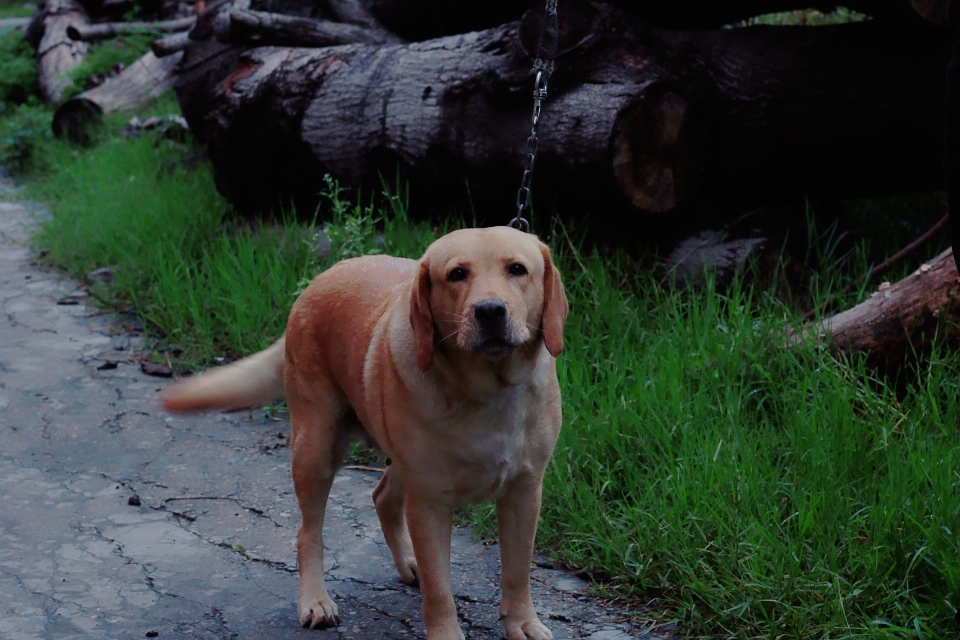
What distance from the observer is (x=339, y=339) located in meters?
3.02

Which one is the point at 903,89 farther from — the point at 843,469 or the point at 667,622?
the point at 667,622

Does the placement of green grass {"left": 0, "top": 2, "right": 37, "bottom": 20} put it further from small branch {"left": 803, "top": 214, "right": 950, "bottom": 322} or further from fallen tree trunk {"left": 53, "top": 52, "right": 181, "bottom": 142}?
small branch {"left": 803, "top": 214, "right": 950, "bottom": 322}

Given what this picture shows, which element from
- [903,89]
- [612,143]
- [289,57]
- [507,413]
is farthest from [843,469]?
[289,57]

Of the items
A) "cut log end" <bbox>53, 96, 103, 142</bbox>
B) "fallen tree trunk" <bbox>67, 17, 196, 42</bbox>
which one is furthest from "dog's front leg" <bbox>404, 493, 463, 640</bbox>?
"fallen tree trunk" <bbox>67, 17, 196, 42</bbox>

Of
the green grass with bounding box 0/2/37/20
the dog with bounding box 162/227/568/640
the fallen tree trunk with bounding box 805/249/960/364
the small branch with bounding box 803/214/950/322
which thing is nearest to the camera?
the dog with bounding box 162/227/568/640

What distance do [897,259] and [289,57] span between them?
388 centimetres

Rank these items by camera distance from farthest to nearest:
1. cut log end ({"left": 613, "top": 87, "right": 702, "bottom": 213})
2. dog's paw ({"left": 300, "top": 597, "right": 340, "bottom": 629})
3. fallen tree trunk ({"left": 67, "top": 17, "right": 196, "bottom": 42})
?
fallen tree trunk ({"left": 67, "top": 17, "right": 196, "bottom": 42}) < cut log end ({"left": 613, "top": 87, "right": 702, "bottom": 213}) < dog's paw ({"left": 300, "top": 597, "right": 340, "bottom": 629})

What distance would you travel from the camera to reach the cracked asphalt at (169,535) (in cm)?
302

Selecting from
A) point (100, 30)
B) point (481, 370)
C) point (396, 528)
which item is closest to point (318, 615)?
point (396, 528)

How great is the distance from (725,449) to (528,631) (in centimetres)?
100

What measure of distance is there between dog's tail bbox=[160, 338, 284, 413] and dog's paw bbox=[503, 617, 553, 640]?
124 centimetres

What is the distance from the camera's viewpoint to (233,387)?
11.2ft

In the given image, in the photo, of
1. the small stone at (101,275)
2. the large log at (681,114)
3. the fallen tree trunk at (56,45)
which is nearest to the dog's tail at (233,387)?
the large log at (681,114)

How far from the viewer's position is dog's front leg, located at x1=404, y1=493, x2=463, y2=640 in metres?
2.65
